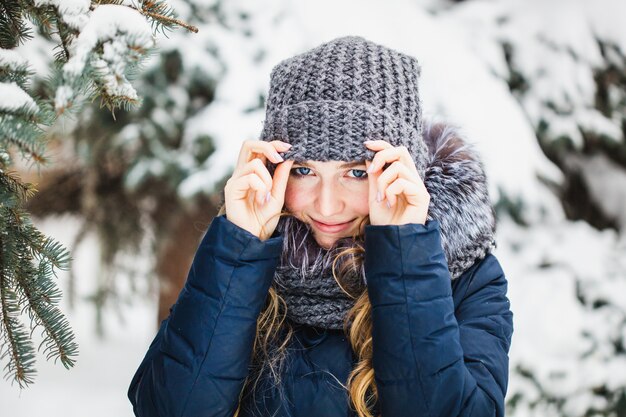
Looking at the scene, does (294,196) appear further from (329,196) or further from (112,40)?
(112,40)

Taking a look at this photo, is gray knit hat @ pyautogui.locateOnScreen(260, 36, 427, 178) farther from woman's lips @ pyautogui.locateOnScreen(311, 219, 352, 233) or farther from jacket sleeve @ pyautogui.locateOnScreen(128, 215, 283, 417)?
jacket sleeve @ pyautogui.locateOnScreen(128, 215, 283, 417)

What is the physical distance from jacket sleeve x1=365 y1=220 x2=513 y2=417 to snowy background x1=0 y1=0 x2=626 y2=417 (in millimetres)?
1963

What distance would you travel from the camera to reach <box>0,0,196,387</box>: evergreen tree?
950 millimetres

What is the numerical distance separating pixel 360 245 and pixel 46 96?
88 cm

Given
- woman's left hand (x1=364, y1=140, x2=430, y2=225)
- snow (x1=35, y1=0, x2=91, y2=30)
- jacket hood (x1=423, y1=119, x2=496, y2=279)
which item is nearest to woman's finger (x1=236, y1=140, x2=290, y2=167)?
woman's left hand (x1=364, y1=140, x2=430, y2=225)

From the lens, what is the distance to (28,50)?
10.7 feet

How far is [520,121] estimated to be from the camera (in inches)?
145

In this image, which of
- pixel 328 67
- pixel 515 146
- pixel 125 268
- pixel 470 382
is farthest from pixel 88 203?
pixel 470 382

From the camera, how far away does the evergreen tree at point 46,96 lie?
95 centimetres

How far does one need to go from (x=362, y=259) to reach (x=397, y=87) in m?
0.45

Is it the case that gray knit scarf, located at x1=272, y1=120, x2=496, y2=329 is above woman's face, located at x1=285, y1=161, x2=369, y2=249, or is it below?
below

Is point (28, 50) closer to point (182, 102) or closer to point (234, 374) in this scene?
point (182, 102)

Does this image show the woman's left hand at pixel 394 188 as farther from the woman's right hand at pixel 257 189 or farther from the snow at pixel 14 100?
the snow at pixel 14 100

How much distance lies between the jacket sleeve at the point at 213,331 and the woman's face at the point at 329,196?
0.54ft
